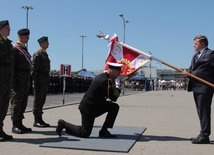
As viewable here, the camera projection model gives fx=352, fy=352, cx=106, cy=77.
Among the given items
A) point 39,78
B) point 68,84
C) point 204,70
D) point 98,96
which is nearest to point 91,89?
point 98,96

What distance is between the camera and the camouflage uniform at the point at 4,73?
6.82 m

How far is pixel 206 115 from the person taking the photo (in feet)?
23.4

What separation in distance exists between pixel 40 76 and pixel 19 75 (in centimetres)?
112

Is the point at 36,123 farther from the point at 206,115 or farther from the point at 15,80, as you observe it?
the point at 206,115

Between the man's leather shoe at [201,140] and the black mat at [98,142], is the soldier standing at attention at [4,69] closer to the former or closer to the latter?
the black mat at [98,142]

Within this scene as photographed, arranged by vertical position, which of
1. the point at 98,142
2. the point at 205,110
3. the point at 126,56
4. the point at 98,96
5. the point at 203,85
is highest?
the point at 126,56

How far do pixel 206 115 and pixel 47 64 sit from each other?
4172 mm

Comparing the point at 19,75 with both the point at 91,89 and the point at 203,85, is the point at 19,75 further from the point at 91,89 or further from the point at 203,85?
the point at 203,85

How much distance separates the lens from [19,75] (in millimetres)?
7781

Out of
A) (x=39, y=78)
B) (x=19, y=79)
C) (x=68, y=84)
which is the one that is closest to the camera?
(x=19, y=79)

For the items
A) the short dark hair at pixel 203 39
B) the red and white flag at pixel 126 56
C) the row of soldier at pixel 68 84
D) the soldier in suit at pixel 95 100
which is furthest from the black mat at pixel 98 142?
the row of soldier at pixel 68 84

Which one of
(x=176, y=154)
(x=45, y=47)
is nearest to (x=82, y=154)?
(x=176, y=154)

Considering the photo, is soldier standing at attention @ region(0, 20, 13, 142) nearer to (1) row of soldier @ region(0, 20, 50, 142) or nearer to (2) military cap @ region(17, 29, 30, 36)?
(1) row of soldier @ region(0, 20, 50, 142)

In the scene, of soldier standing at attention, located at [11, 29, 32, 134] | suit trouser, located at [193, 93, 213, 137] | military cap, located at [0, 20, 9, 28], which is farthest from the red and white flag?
military cap, located at [0, 20, 9, 28]
